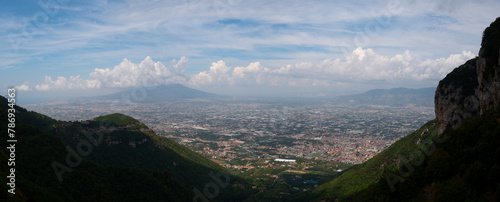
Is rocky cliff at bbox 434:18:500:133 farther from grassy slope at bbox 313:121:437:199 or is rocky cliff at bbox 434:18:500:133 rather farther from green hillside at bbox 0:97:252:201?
green hillside at bbox 0:97:252:201

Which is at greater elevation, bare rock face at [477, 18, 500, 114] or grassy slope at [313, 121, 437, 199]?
bare rock face at [477, 18, 500, 114]

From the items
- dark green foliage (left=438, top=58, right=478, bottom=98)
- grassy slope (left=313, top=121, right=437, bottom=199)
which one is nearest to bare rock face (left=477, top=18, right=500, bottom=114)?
dark green foliage (left=438, top=58, right=478, bottom=98)

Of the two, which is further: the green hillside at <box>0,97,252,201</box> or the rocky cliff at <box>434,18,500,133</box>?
the green hillside at <box>0,97,252,201</box>

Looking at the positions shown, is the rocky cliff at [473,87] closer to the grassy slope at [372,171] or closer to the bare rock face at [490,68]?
the bare rock face at [490,68]

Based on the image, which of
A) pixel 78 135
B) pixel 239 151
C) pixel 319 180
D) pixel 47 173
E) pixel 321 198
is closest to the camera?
pixel 47 173

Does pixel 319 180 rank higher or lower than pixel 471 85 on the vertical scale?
lower

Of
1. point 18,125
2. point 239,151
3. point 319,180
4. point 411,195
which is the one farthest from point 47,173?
point 239,151

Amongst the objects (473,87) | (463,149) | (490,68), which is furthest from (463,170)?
(473,87)

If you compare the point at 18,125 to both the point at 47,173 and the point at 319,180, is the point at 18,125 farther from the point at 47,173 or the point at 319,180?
the point at 319,180
